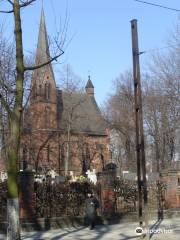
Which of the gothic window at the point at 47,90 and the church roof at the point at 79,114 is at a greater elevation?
the gothic window at the point at 47,90

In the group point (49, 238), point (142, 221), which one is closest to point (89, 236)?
point (49, 238)

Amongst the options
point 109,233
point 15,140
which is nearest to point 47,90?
point 109,233

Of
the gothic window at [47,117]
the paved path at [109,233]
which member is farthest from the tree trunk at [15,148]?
the gothic window at [47,117]

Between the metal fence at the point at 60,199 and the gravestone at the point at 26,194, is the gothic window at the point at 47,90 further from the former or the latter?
the gravestone at the point at 26,194

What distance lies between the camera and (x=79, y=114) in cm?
7394

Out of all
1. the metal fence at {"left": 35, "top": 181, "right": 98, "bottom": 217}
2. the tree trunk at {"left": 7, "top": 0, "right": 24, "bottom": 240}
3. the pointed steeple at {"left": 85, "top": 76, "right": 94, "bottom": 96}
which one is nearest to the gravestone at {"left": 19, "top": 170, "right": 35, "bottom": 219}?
the metal fence at {"left": 35, "top": 181, "right": 98, "bottom": 217}

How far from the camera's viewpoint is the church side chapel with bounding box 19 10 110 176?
5588 cm

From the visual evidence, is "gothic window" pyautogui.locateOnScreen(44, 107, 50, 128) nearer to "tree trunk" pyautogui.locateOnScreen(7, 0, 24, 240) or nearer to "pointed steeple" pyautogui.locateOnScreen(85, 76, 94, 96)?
"pointed steeple" pyautogui.locateOnScreen(85, 76, 94, 96)

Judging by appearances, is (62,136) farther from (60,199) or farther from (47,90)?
(60,199)

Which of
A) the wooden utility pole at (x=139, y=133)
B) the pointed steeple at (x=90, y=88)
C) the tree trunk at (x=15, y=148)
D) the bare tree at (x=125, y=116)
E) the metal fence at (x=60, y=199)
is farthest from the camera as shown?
the pointed steeple at (x=90, y=88)

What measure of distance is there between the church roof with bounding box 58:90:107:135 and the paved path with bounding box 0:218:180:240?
40112 mm

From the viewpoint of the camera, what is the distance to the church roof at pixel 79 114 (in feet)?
200

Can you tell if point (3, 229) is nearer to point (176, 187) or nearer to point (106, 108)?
point (176, 187)

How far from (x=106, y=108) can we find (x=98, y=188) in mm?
40469
